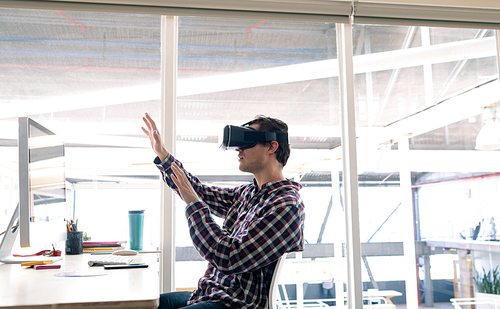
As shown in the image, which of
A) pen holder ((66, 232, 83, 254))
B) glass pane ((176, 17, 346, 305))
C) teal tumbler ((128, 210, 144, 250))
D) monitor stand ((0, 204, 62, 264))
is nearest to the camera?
monitor stand ((0, 204, 62, 264))

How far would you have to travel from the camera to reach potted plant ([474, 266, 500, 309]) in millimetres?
2830

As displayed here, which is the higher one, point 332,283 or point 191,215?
point 191,215

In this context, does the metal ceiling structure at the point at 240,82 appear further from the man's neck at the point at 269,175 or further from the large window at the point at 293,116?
the man's neck at the point at 269,175

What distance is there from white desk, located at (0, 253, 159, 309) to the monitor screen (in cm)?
17

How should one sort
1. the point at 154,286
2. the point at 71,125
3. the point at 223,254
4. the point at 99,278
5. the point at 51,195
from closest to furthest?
the point at 154,286
the point at 99,278
the point at 223,254
the point at 51,195
the point at 71,125

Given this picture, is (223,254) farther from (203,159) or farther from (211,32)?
(211,32)

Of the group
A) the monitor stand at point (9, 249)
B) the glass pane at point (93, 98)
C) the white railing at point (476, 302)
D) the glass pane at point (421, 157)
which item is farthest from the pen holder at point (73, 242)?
the white railing at point (476, 302)

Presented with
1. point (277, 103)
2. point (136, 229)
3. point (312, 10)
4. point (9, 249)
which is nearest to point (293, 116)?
A: point (277, 103)

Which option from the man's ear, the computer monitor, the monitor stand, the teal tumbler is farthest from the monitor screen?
the man's ear

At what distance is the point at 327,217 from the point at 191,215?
125 cm

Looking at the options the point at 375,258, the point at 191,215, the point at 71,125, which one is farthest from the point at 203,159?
the point at 375,258

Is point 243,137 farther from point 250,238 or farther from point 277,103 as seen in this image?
point 277,103

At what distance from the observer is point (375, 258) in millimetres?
2674

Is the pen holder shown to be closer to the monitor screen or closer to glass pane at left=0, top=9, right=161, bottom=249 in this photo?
the monitor screen
